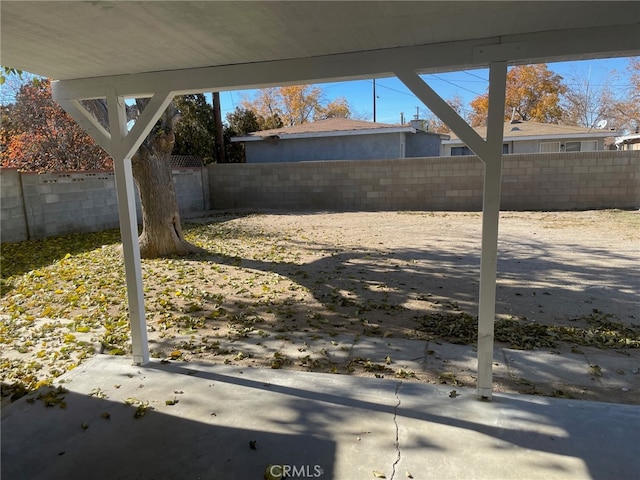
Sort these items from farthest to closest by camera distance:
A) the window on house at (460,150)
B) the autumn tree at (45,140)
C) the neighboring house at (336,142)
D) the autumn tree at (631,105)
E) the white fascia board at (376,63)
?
the autumn tree at (631,105) < the window on house at (460,150) < the neighboring house at (336,142) < the autumn tree at (45,140) < the white fascia board at (376,63)

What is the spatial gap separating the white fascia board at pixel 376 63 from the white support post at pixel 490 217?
150 mm

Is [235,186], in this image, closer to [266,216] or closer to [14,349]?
[266,216]

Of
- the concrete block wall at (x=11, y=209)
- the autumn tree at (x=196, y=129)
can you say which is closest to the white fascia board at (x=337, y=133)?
the autumn tree at (x=196, y=129)

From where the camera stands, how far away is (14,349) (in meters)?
3.93

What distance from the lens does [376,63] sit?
2.88m

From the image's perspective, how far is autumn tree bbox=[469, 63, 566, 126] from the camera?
→ 29.9m

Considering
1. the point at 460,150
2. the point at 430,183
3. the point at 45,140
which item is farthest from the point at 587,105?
the point at 45,140

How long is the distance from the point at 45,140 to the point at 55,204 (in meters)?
5.19

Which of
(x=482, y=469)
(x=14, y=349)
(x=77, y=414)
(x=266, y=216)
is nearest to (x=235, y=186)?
(x=266, y=216)

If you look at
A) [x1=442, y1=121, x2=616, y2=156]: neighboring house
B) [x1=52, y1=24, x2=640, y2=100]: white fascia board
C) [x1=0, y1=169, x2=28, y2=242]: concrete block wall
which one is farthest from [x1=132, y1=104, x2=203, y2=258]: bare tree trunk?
[x1=442, y1=121, x2=616, y2=156]: neighboring house

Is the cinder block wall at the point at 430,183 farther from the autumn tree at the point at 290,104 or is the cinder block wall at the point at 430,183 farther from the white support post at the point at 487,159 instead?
the autumn tree at the point at 290,104

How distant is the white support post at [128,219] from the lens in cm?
342

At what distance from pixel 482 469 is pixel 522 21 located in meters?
2.47

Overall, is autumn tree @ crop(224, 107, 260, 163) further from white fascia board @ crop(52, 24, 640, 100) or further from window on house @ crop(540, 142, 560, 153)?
white fascia board @ crop(52, 24, 640, 100)
